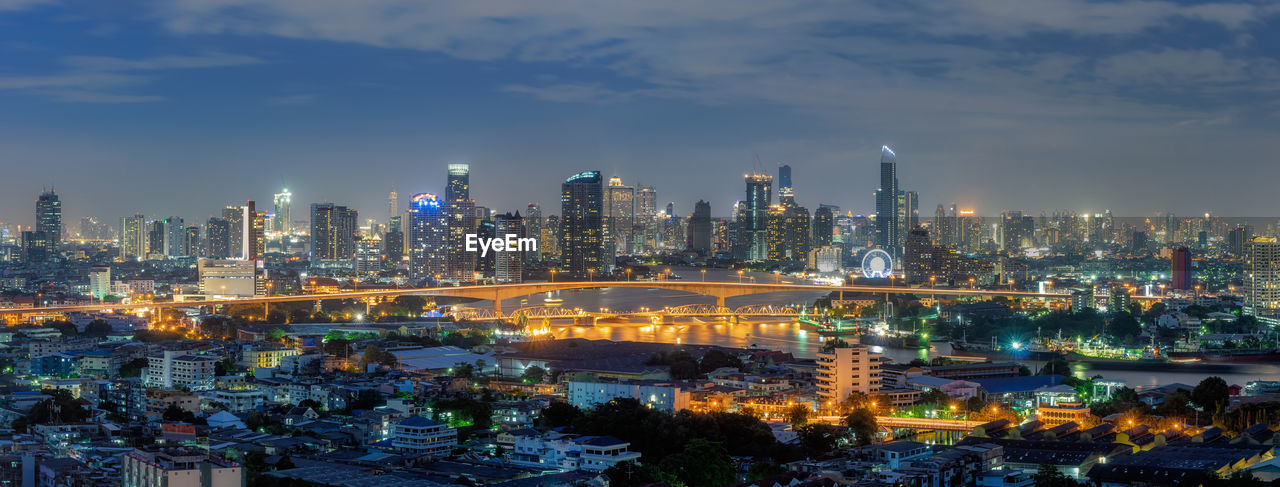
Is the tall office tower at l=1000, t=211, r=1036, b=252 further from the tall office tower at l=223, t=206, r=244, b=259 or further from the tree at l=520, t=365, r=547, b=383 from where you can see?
the tree at l=520, t=365, r=547, b=383

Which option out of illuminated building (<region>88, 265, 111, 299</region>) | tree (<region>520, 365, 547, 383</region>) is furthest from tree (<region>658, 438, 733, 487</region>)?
illuminated building (<region>88, 265, 111, 299</region>)

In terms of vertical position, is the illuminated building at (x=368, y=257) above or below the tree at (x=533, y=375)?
above

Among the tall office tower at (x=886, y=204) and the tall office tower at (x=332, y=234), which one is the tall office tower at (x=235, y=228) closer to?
the tall office tower at (x=332, y=234)

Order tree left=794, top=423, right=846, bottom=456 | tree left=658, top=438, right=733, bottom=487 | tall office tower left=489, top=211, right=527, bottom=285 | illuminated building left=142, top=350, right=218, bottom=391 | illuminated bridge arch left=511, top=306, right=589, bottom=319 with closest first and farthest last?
tree left=658, top=438, right=733, bottom=487 → tree left=794, top=423, right=846, bottom=456 → illuminated building left=142, top=350, right=218, bottom=391 → illuminated bridge arch left=511, top=306, right=589, bottom=319 → tall office tower left=489, top=211, right=527, bottom=285

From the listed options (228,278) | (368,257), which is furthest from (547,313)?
(368,257)

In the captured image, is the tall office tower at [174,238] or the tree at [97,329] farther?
the tall office tower at [174,238]

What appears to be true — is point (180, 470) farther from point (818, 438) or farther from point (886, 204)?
point (886, 204)

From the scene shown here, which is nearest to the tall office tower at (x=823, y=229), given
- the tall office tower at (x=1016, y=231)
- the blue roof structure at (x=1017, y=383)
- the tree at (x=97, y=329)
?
the tall office tower at (x=1016, y=231)
